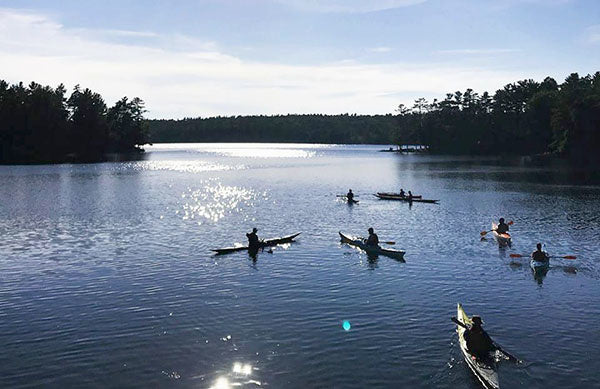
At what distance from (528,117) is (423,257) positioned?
166599 mm

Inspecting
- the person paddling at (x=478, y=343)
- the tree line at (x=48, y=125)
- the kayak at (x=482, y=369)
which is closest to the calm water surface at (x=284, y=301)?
the kayak at (x=482, y=369)

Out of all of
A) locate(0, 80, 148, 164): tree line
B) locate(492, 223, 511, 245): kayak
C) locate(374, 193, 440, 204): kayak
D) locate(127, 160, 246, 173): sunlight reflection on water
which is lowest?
locate(492, 223, 511, 245): kayak

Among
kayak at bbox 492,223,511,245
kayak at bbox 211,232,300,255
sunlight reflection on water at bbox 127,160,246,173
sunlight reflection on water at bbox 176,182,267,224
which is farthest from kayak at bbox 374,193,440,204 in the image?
sunlight reflection on water at bbox 127,160,246,173

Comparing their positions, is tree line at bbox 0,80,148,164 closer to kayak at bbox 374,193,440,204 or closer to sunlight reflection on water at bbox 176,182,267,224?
sunlight reflection on water at bbox 176,182,267,224

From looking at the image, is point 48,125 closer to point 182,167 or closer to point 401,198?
point 182,167

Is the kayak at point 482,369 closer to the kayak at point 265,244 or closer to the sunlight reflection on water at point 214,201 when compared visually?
the kayak at point 265,244

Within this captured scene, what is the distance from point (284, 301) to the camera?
29.7 metres

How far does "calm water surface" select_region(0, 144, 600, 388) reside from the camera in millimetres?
21000

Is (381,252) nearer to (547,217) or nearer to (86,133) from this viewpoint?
(547,217)

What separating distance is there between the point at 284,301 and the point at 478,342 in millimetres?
11467

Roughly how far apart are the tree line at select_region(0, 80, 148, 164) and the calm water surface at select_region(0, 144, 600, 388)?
105 metres

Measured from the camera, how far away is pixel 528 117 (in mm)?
188000

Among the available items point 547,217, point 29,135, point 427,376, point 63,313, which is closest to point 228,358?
point 427,376

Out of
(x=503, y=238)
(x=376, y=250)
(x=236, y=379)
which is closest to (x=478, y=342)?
(x=236, y=379)
